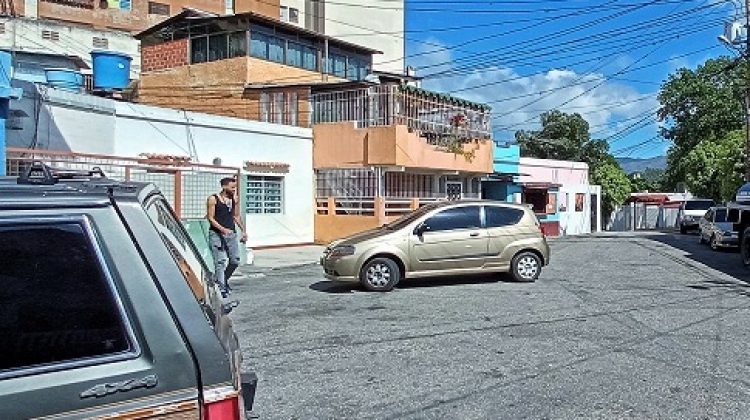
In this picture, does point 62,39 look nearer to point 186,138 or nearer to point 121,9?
point 121,9

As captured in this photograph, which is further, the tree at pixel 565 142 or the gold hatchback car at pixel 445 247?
the tree at pixel 565 142

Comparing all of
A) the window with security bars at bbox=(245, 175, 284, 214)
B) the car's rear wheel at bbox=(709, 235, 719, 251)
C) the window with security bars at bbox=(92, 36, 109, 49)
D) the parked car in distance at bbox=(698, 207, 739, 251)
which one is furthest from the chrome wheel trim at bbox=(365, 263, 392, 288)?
the window with security bars at bbox=(92, 36, 109, 49)

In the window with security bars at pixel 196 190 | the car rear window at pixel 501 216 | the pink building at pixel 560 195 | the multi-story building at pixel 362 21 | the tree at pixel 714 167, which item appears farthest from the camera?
the multi-story building at pixel 362 21

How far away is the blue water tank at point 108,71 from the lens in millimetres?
19516

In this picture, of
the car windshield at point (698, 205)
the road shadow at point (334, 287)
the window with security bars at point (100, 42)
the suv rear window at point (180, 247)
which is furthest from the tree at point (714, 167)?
the suv rear window at point (180, 247)

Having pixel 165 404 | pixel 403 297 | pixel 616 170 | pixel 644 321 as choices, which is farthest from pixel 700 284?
pixel 616 170

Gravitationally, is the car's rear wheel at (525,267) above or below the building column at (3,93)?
below

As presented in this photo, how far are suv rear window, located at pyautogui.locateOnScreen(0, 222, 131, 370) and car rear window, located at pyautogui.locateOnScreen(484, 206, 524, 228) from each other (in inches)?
417

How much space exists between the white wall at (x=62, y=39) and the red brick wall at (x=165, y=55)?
17.5 feet

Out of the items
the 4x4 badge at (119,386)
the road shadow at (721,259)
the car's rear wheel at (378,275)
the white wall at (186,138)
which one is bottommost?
the road shadow at (721,259)

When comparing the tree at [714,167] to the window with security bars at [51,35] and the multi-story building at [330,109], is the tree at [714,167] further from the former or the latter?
the window with security bars at [51,35]

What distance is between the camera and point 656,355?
6707 millimetres

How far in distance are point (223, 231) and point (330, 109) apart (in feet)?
45.2

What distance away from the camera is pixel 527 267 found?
1252 centimetres
